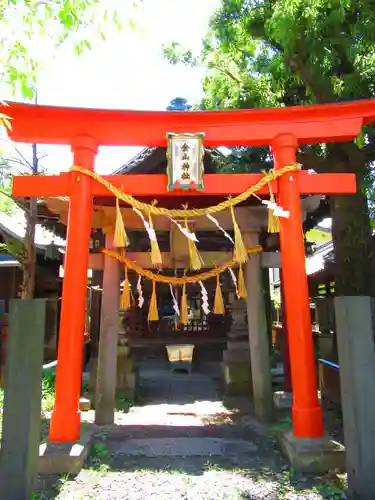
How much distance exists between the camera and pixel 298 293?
14.5 feet

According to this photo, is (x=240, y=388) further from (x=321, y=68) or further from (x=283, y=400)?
(x=321, y=68)

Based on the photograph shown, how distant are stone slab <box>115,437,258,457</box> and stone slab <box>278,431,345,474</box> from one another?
0.77 meters

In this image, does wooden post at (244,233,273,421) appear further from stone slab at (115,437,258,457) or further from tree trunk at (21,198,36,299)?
tree trunk at (21,198,36,299)

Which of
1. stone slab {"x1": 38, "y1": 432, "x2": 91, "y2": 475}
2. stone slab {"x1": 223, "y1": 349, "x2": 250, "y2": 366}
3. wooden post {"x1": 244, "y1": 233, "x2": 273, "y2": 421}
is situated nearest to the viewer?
stone slab {"x1": 38, "y1": 432, "x2": 91, "y2": 475}

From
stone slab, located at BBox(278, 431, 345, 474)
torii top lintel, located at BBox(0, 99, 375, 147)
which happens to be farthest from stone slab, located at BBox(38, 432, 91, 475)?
torii top lintel, located at BBox(0, 99, 375, 147)

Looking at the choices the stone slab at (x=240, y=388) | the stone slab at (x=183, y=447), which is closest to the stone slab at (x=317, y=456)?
the stone slab at (x=183, y=447)

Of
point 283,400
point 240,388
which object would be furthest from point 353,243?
point 240,388

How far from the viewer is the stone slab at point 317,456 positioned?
3.78 metres

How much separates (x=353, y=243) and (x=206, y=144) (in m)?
3.45

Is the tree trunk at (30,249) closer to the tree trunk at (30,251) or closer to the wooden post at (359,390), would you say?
the tree trunk at (30,251)

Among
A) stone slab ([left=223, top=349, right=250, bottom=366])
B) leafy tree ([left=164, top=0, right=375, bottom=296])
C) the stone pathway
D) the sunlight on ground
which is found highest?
leafy tree ([left=164, top=0, right=375, bottom=296])

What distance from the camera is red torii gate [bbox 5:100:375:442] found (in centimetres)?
434

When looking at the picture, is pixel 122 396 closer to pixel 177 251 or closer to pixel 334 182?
pixel 177 251

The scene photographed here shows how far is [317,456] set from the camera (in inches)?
150
